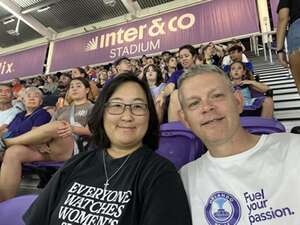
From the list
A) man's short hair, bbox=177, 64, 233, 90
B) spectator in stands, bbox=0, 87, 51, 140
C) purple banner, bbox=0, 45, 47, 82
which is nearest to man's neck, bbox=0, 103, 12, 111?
spectator in stands, bbox=0, 87, 51, 140

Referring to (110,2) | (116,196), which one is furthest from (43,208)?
(110,2)

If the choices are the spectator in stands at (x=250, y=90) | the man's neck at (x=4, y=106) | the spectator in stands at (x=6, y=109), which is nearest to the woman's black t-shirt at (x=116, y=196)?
the spectator in stands at (x=250, y=90)

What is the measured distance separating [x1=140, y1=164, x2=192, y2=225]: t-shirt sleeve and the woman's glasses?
0.30 metres

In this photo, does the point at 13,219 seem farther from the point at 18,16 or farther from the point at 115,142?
the point at 18,16

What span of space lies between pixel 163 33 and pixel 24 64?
5539mm

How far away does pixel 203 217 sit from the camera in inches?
30.9

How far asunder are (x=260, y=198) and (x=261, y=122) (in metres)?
0.50

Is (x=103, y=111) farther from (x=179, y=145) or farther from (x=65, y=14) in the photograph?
(x=65, y=14)

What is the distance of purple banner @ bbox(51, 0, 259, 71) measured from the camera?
6.97m

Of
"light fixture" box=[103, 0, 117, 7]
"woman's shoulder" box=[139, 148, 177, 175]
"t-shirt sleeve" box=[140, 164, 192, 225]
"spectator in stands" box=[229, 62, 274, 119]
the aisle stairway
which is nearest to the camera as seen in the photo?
"t-shirt sleeve" box=[140, 164, 192, 225]

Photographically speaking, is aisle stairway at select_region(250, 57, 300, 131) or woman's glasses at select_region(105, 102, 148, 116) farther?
aisle stairway at select_region(250, 57, 300, 131)

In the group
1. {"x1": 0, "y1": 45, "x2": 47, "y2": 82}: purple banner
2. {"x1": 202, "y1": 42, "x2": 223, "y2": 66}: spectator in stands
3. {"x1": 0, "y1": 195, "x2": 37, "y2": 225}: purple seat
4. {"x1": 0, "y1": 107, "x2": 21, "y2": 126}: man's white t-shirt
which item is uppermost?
{"x1": 0, "y1": 45, "x2": 47, "y2": 82}: purple banner

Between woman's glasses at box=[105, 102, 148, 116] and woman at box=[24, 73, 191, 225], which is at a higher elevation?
woman's glasses at box=[105, 102, 148, 116]

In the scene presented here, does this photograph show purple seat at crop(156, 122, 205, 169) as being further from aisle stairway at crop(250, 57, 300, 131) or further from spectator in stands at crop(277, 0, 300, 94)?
aisle stairway at crop(250, 57, 300, 131)
